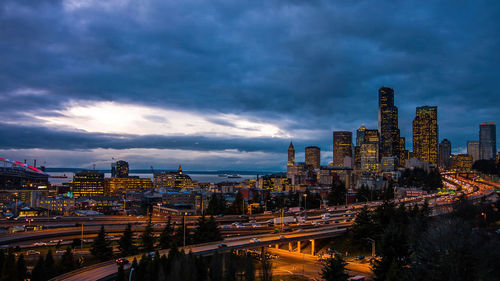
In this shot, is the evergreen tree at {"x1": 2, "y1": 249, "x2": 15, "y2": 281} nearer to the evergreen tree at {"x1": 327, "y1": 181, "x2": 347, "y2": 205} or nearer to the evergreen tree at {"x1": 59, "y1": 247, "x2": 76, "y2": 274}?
the evergreen tree at {"x1": 59, "y1": 247, "x2": 76, "y2": 274}

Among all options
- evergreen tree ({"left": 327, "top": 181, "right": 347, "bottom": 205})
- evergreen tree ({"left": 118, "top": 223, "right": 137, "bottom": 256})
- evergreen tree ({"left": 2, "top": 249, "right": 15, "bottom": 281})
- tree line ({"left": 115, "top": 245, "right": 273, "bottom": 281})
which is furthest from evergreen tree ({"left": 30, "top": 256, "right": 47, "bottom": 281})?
evergreen tree ({"left": 327, "top": 181, "right": 347, "bottom": 205})

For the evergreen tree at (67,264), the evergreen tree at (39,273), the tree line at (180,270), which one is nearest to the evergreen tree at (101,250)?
the evergreen tree at (67,264)

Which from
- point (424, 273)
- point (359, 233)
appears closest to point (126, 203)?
point (359, 233)

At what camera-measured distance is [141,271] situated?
42.5 m

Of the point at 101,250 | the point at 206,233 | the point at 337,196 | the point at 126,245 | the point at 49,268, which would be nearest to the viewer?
the point at 49,268

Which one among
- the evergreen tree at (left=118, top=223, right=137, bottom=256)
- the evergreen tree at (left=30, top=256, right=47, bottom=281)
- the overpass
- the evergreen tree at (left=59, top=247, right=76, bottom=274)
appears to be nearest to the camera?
the overpass

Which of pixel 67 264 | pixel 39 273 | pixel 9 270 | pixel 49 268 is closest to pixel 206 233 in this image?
pixel 67 264

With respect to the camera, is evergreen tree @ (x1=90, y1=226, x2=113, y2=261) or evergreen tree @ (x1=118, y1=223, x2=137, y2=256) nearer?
evergreen tree @ (x1=90, y1=226, x2=113, y2=261)

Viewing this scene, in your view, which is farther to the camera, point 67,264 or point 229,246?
point 229,246

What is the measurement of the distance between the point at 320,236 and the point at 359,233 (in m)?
7.62

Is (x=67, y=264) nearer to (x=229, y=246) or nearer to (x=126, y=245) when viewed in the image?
(x=126, y=245)

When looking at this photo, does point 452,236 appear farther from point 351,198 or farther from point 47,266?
point 351,198

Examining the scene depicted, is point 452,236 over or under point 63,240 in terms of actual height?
over

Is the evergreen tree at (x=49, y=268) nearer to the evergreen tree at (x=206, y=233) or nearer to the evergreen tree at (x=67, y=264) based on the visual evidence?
the evergreen tree at (x=67, y=264)
